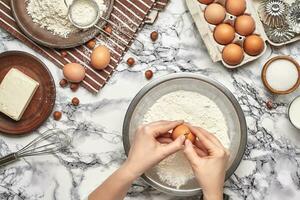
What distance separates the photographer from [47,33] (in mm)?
1552

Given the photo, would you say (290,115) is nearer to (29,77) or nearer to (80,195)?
(80,195)

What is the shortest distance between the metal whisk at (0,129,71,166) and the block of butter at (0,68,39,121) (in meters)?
0.10

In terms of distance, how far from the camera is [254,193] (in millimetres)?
1575

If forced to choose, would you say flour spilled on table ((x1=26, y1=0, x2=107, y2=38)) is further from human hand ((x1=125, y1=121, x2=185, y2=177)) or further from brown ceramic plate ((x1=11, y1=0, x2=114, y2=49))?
human hand ((x1=125, y1=121, x2=185, y2=177))

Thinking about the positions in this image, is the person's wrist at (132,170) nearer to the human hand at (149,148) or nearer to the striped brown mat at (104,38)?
the human hand at (149,148)

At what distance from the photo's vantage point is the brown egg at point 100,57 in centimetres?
152

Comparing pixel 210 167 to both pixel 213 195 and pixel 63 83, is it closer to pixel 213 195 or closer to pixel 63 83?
pixel 213 195

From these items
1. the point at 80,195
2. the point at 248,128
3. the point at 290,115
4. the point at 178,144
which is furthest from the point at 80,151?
the point at 290,115

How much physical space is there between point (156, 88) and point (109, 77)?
0.54ft

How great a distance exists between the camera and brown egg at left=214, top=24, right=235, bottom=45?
148 cm

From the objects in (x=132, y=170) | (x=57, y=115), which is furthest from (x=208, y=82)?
(x=57, y=115)

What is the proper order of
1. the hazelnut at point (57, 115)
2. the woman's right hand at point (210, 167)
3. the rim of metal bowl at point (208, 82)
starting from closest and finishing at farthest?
the woman's right hand at point (210, 167)
the rim of metal bowl at point (208, 82)
the hazelnut at point (57, 115)

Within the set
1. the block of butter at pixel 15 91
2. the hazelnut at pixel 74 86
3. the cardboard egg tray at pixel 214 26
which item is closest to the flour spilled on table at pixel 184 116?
the cardboard egg tray at pixel 214 26

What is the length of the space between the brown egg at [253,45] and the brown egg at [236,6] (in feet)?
0.25
